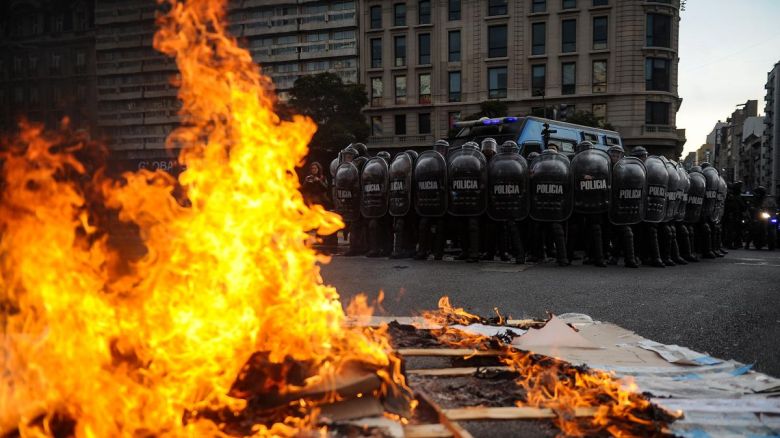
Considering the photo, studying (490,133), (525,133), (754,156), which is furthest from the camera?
(754,156)

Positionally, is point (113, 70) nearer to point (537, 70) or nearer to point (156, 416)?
point (156, 416)

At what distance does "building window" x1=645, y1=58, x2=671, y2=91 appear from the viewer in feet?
137

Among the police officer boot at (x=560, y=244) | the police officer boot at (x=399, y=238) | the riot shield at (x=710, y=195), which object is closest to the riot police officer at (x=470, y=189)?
the police officer boot at (x=399, y=238)

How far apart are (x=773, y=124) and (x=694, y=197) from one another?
85009 millimetres

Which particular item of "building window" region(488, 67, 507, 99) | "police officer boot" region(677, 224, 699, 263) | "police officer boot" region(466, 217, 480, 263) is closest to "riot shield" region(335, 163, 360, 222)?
"police officer boot" region(466, 217, 480, 263)

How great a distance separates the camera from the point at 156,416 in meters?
2.73

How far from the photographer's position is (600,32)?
42.4 meters

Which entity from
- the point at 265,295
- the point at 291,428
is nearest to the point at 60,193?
the point at 265,295

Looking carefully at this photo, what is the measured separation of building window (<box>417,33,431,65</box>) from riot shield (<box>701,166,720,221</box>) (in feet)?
113

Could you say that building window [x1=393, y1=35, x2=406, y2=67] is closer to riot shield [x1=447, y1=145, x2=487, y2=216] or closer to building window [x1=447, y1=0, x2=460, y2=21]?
building window [x1=447, y1=0, x2=460, y2=21]

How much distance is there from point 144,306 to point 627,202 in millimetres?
9908

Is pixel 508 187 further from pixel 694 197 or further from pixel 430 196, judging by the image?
pixel 694 197

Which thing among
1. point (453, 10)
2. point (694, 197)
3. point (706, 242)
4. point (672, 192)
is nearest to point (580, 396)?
point (672, 192)

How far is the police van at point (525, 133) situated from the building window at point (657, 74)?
28.2 metres
